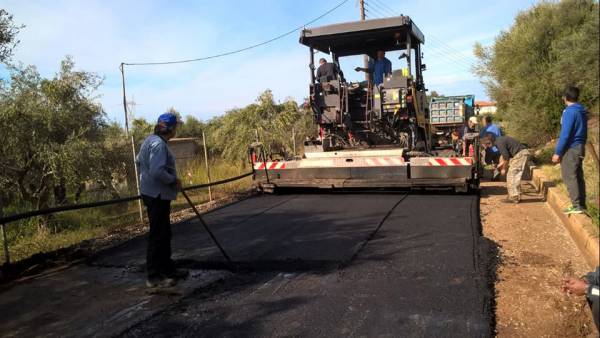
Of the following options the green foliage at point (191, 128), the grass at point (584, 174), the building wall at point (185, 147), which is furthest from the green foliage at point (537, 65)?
the green foliage at point (191, 128)

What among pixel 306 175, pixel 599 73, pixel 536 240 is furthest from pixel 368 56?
pixel 599 73

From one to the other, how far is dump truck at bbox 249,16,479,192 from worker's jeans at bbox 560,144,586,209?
2.55 metres

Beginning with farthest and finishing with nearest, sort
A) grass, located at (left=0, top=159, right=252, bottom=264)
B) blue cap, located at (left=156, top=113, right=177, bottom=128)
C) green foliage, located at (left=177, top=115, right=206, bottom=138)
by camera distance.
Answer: green foliage, located at (left=177, top=115, right=206, bottom=138) → grass, located at (left=0, top=159, right=252, bottom=264) → blue cap, located at (left=156, top=113, right=177, bottom=128)

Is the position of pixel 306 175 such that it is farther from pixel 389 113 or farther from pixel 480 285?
pixel 480 285

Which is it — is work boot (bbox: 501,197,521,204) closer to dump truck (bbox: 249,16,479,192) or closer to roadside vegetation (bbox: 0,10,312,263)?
dump truck (bbox: 249,16,479,192)

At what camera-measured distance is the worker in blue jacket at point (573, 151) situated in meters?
5.33

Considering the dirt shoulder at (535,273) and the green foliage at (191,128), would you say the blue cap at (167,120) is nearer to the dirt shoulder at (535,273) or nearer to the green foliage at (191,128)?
the dirt shoulder at (535,273)

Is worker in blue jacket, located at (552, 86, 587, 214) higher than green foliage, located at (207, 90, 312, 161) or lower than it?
lower

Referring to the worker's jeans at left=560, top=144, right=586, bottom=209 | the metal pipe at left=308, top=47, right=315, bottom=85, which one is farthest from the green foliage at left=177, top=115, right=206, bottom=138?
the worker's jeans at left=560, top=144, right=586, bottom=209

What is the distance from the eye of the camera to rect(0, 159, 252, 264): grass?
21.6 ft

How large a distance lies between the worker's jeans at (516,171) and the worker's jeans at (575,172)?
2.11 metres

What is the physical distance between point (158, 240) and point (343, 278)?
67.9 inches

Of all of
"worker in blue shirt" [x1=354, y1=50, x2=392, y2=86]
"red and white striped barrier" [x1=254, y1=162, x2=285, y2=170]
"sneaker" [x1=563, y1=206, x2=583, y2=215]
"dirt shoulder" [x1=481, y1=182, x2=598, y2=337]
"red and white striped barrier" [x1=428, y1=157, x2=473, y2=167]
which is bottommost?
"dirt shoulder" [x1=481, y1=182, x2=598, y2=337]

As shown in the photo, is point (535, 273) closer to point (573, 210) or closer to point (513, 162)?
point (573, 210)
